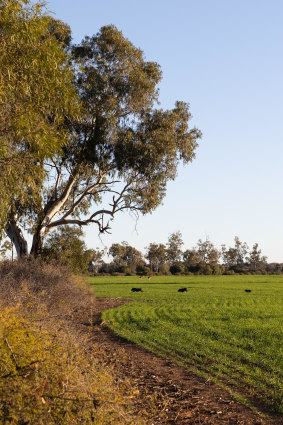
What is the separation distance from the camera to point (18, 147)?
12.9 m

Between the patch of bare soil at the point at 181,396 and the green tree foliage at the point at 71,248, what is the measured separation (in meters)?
22.8

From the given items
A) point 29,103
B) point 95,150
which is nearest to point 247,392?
point 29,103

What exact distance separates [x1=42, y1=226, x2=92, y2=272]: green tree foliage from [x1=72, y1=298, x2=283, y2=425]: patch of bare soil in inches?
898

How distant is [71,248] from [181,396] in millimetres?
31191

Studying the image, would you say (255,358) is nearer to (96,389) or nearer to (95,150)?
(96,389)

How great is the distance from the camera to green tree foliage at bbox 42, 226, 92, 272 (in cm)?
3570

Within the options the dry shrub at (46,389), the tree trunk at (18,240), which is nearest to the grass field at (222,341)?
the dry shrub at (46,389)

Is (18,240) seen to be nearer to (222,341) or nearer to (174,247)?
(222,341)

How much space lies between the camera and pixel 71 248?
3869 cm

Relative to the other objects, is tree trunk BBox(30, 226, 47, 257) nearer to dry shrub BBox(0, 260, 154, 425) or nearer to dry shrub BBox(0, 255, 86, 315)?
dry shrub BBox(0, 255, 86, 315)

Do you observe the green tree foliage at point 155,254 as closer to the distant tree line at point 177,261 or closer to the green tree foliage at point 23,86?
the distant tree line at point 177,261

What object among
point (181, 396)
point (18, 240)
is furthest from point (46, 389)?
point (18, 240)

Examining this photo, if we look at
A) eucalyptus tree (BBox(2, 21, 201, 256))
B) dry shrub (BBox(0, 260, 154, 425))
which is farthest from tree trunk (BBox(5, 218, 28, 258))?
dry shrub (BBox(0, 260, 154, 425))

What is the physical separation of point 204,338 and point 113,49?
20.4 metres
